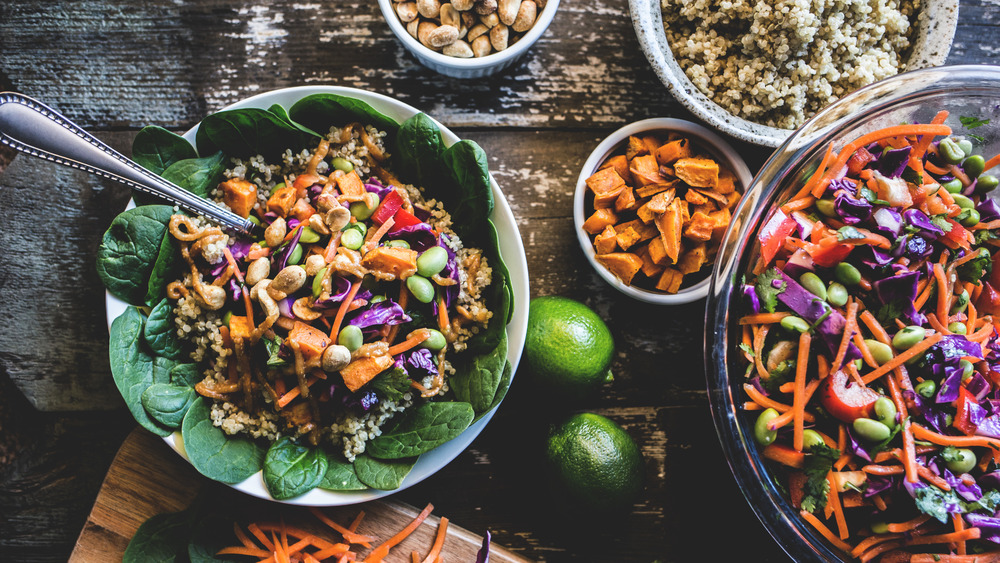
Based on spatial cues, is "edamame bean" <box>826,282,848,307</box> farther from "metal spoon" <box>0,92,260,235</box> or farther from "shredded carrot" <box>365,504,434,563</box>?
"metal spoon" <box>0,92,260,235</box>

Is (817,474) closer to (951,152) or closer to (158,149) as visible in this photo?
(951,152)

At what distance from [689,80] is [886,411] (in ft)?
3.15

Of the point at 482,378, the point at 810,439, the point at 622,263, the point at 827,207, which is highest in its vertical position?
the point at 827,207

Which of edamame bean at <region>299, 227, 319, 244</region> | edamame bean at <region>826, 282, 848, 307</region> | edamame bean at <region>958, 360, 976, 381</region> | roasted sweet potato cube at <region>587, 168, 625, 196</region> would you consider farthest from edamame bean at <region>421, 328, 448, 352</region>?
edamame bean at <region>958, 360, 976, 381</region>

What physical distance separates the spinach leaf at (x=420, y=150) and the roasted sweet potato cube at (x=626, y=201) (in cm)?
51

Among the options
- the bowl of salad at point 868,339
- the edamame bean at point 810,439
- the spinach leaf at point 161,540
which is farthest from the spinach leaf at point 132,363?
the edamame bean at point 810,439

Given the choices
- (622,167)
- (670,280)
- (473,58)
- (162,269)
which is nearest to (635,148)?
(622,167)

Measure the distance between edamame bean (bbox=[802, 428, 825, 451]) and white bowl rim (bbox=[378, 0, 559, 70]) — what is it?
120 cm

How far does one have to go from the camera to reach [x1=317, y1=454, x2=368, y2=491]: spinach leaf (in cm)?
156

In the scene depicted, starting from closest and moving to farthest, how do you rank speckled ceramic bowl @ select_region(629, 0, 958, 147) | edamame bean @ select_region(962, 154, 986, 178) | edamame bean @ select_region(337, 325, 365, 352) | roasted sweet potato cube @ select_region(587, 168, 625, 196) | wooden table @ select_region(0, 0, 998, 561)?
edamame bean @ select_region(337, 325, 365, 352) < edamame bean @ select_region(962, 154, 986, 178) < speckled ceramic bowl @ select_region(629, 0, 958, 147) < roasted sweet potato cube @ select_region(587, 168, 625, 196) < wooden table @ select_region(0, 0, 998, 561)

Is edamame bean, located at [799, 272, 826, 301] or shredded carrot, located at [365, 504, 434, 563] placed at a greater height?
edamame bean, located at [799, 272, 826, 301]

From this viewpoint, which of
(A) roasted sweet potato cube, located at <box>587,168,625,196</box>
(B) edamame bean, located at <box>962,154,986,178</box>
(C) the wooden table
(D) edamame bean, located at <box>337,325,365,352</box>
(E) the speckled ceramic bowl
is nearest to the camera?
(D) edamame bean, located at <box>337,325,365,352</box>

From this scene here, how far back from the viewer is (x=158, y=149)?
1.55 meters

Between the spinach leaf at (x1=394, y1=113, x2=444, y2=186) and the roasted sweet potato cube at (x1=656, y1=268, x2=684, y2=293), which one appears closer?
the spinach leaf at (x1=394, y1=113, x2=444, y2=186)
